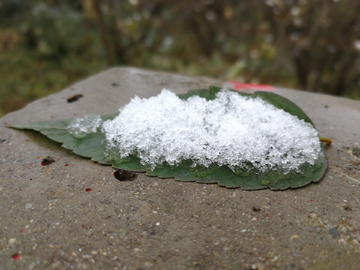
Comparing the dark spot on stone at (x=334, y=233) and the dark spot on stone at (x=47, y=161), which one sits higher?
the dark spot on stone at (x=334, y=233)

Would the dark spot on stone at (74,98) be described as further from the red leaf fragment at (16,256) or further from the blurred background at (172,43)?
the blurred background at (172,43)

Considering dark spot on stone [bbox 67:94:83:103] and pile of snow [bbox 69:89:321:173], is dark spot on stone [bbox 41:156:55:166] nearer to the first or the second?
pile of snow [bbox 69:89:321:173]

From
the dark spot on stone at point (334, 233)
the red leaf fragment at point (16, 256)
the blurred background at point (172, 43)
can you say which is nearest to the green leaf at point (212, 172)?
the dark spot on stone at point (334, 233)

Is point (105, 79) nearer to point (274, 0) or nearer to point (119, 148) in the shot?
point (119, 148)

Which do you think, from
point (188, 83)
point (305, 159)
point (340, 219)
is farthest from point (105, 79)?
point (340, 219)

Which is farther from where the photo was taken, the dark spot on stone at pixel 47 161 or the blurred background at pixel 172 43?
the blurred background at pixel 172 43

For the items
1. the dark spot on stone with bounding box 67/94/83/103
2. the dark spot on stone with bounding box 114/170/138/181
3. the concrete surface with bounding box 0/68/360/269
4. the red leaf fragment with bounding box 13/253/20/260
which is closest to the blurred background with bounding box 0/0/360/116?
the dark spot on stone with bounding box 67/94/83/103
